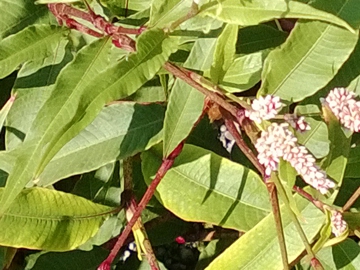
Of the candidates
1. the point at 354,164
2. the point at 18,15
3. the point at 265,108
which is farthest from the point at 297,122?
the point at 18,15

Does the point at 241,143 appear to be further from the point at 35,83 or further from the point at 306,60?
the point at 35,83

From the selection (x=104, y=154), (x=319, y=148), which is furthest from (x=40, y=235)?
(x=319, y=148)

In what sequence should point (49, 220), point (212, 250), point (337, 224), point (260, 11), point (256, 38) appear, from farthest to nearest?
point (212, 250), point (256, 38), point (49, 220), point (337, 224), point (260, 11)

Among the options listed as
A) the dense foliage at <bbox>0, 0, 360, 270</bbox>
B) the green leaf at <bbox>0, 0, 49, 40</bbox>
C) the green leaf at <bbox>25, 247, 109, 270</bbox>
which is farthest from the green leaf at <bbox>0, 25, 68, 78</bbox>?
the green leaf at <bbox>25, 247, 109, 270</bbox>

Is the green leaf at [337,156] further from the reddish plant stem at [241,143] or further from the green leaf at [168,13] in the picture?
the green leaf at [168,13]

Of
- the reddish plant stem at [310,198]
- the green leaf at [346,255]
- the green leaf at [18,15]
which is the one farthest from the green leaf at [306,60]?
the green leaf at [18,15]

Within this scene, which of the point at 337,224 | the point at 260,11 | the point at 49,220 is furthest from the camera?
the point at 49,220

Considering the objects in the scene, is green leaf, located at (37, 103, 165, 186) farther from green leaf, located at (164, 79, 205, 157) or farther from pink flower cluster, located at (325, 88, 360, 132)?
pink flower cluster, located at (325, 88, 360, 132)
